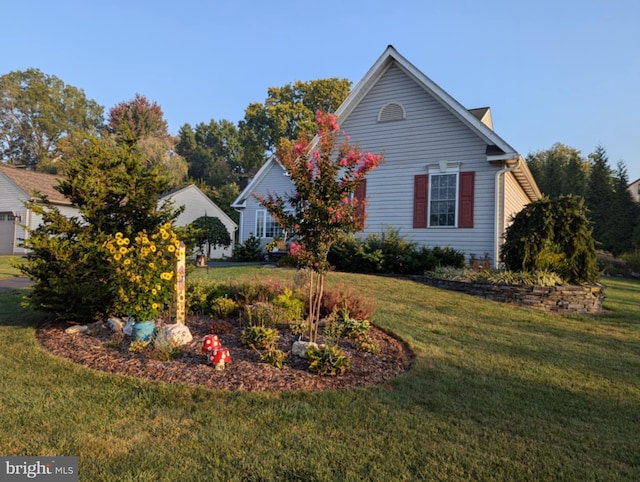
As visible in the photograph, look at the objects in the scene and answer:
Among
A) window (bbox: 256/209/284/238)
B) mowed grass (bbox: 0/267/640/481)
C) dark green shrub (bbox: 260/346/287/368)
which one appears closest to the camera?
mowed grass (bbox: 0/267/640/481)

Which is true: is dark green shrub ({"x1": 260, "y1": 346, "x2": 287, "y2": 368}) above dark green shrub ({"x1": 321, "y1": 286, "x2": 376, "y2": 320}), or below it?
below

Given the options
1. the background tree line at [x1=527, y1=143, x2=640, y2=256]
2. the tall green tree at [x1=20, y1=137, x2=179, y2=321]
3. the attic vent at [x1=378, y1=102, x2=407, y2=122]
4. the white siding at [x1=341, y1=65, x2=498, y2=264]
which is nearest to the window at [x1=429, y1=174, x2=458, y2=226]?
the white siding at [x1=341, y1=65, x2=498, y2=264]

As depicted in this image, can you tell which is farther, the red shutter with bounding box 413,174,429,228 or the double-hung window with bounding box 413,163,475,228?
the red shutter with bounding box 413,174,429,228

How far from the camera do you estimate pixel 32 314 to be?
21.5ft

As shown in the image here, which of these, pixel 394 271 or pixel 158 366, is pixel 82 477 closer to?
pixel 158 366

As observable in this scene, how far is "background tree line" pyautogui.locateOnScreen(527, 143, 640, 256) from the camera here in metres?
26.4

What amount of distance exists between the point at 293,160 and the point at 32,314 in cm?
528

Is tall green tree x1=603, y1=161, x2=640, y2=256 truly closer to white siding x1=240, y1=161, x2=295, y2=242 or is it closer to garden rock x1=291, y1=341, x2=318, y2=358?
white siding x1=240, y1=161, x2=295, y2=242

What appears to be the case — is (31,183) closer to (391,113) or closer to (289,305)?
(391,113)

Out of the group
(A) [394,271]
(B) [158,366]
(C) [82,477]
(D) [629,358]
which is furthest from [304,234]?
(A) [394,271]

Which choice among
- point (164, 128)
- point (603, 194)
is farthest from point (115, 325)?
point (164, 128)

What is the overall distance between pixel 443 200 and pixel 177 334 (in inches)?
379

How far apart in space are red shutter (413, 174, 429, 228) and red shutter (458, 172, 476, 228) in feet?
3.36

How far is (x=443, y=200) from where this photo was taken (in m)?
12.3
